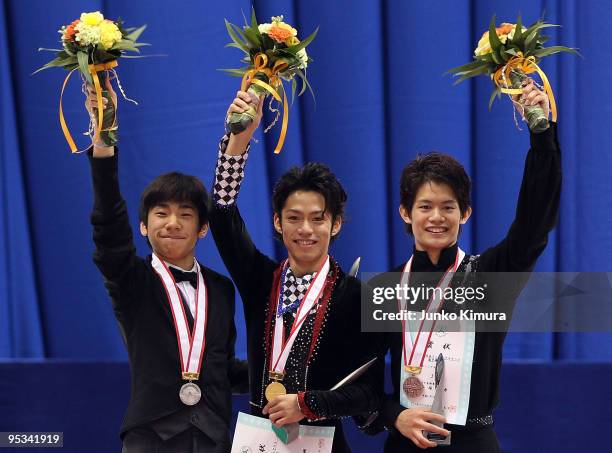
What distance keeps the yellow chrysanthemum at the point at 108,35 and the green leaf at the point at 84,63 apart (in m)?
0.06

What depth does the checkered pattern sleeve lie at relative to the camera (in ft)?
8.08

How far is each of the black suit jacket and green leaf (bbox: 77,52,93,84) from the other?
23cm

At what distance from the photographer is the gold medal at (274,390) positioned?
7.75 feet

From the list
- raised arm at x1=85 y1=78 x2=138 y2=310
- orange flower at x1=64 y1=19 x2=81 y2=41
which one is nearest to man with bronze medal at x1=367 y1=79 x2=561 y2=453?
raised arm at x1=85 y1=78 x2=138 y2=310

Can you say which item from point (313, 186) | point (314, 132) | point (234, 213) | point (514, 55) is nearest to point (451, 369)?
point (313, 186)

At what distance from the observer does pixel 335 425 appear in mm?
2457

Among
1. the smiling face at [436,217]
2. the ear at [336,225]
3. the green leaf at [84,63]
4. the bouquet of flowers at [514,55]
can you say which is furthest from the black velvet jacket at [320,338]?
the bouquet of flowers at [514,55]

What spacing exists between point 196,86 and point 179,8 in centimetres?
30

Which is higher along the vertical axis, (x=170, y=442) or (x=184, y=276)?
(x=184, y=276)

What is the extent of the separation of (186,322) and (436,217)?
2.43 feet

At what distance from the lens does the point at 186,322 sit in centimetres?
243

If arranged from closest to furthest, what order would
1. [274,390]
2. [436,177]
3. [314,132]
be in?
[274,390]
[436,177]
[314,132]

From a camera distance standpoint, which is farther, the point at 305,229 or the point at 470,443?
the point at 305,229

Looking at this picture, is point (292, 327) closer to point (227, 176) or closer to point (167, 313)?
point (167, 313)
